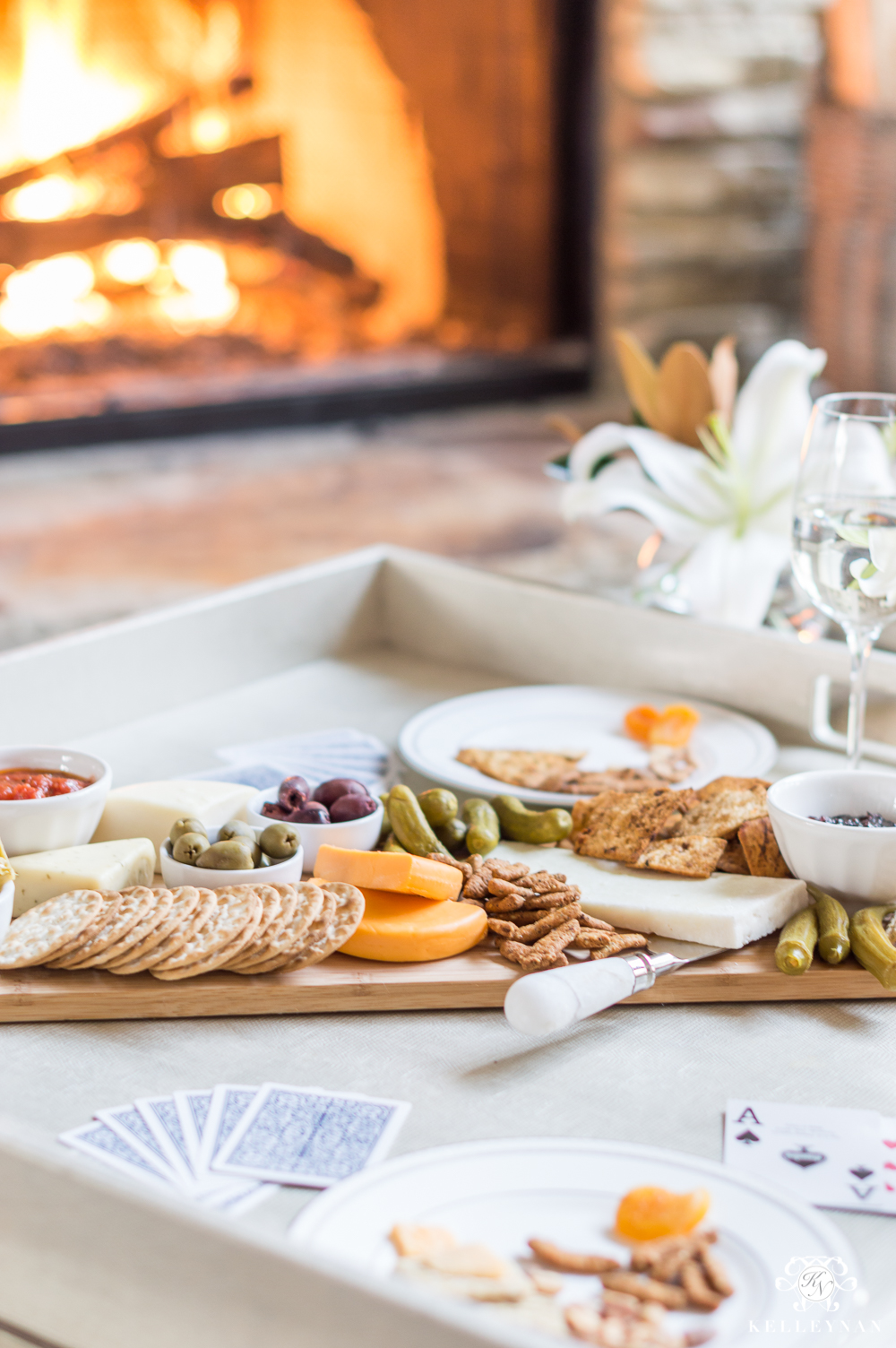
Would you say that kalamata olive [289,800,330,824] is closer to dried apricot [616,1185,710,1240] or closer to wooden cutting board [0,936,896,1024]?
wooden cutting board [0,936,896,1024]

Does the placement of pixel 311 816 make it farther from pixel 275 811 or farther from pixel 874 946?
pixel 874 946

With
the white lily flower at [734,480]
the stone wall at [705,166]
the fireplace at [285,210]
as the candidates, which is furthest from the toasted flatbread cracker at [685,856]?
the stone wall at [705,166]

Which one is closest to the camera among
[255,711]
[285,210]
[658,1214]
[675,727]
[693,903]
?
[658,1214]

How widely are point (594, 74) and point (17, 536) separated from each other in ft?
6.15

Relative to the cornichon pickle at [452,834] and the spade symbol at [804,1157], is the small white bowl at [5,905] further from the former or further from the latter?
the spade symbol at [804,1157]

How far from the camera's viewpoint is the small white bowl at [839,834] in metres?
0.87

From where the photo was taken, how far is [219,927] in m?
0.82

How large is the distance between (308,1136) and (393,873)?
20 cm

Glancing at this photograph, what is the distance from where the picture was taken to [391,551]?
152cm

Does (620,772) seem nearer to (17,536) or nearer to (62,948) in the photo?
(62,948)

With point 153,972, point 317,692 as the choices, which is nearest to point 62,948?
point 153,972

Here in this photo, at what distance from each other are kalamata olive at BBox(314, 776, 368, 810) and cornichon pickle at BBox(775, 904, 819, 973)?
290mm

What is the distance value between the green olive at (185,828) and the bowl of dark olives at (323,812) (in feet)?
0.16

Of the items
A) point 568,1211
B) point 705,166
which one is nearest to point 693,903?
point 568,1211
